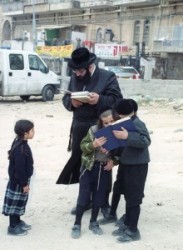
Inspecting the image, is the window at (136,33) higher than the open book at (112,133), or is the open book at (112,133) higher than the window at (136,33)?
the open book at (112,133)

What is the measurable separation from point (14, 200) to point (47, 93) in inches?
543

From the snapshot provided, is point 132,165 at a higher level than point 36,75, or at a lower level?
higher

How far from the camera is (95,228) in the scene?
4293 millimetres

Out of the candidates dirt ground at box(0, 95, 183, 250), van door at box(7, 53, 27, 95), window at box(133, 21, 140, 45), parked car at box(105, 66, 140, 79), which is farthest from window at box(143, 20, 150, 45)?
dirt ground at box(0, 95, 183, 250)

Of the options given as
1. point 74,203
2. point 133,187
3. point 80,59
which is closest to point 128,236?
point 133,187

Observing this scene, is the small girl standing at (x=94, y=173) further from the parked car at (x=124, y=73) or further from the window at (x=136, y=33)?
the window at (x=136, y=33)

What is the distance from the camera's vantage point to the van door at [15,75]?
1634 cm

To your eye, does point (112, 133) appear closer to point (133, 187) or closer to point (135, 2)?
point (133, 187)

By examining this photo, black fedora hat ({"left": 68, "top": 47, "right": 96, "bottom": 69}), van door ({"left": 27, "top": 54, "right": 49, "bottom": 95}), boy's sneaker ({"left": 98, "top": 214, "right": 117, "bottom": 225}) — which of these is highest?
black fedora hat ({"left": 68, "top": 47, "right": 96, "bottom": 69})

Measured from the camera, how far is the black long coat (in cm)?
436

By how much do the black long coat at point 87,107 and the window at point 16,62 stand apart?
12.2 meters

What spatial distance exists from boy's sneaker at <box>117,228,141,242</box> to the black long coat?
2.50ft

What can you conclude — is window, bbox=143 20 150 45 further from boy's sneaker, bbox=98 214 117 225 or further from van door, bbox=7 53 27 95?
boy's sneaker, bbox=98 214 117 225

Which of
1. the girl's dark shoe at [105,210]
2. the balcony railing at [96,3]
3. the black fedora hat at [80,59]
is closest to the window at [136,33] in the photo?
the balcony railing at [96,3]
